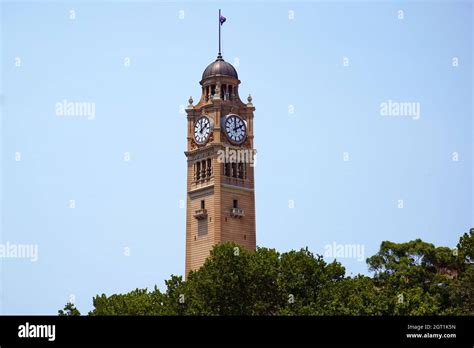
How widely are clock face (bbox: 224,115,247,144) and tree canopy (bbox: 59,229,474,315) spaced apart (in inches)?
1519

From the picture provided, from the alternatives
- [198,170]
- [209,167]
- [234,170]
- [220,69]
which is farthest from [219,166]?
[220,69]

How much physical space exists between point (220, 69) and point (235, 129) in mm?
7259

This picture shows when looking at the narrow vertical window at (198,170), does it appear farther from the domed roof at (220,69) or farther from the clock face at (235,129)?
the domed roof at (220,69)

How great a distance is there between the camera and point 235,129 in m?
140

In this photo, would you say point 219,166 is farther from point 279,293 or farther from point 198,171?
point 279,293

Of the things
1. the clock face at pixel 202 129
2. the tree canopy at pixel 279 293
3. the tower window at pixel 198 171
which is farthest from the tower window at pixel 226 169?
the tree canopy at pixel 279 293

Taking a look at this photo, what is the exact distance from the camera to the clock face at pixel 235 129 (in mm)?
139375

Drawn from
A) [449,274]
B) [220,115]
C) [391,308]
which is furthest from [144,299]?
[220,115]

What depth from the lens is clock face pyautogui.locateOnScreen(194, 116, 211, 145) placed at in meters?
139

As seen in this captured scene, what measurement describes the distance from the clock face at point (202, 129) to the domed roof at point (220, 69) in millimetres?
5586
